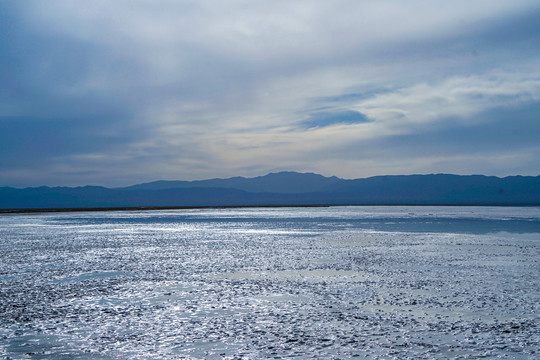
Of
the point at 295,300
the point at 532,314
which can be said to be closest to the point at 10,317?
the point at 295,300

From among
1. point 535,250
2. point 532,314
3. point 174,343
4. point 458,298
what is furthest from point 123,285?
point 535,250

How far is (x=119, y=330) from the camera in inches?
402

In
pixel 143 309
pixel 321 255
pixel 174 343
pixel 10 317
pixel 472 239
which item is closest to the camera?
pixel 174 343

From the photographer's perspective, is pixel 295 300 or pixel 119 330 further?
pixel 295 300

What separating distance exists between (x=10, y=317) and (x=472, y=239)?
29151 millimetres

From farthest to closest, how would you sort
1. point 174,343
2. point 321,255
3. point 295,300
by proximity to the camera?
point 321,255 < point 295,300 < point 174,343

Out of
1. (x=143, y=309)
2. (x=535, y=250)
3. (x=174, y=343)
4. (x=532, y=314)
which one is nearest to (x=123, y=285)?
(x=143, y=309)

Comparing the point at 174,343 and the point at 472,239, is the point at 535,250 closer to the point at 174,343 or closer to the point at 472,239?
the point at 472,239

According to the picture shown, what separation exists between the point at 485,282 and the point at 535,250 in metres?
11.4

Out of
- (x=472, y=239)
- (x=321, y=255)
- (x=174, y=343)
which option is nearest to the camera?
(x=174, y=343)

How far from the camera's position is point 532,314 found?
37.2ft

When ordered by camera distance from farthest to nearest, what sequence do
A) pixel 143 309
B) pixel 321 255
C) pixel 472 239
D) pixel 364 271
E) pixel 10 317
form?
1. pixel 472 239
2. pixel 321 255
3. pixel 364 271
4. pixel 143 309
5. pixel 10 317

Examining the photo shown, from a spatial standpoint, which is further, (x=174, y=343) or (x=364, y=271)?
(x=364, y=271)

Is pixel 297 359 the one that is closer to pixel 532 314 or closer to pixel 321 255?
pixel 532 314
